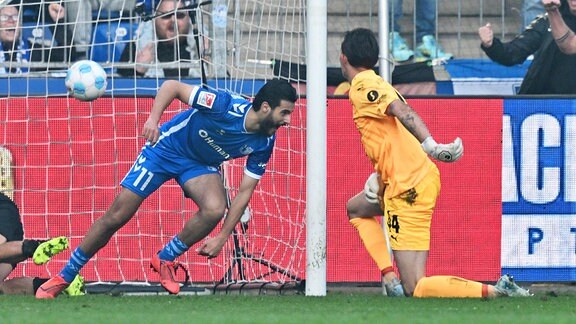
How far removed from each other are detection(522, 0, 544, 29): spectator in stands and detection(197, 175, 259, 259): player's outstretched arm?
505 centimetres

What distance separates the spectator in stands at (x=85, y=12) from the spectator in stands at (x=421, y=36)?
2.46 m

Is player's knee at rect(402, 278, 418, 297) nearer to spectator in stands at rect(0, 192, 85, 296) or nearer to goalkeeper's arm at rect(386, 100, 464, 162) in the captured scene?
goalkeeper's arm at rect(386, 100, 464, 162)

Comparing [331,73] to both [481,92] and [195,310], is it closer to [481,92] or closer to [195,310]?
[481,92]

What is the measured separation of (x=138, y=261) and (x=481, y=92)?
4056mm

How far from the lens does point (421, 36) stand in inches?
492

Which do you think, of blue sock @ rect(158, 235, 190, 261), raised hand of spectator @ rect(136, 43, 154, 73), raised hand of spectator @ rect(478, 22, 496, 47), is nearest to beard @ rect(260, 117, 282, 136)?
blue sock @ rect(158, 235, 190, 261)

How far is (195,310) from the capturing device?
23.6ft

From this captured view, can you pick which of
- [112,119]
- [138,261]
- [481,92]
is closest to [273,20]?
[112,119]

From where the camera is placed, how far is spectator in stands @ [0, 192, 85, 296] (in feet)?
29.2

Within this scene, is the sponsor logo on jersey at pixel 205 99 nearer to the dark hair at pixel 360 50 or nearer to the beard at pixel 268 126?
the beard at pixel 268 126

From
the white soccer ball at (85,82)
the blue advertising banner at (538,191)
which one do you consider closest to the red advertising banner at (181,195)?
the blue advertising banner at (538,191)

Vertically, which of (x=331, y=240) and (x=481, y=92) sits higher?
(x=481, y=92)

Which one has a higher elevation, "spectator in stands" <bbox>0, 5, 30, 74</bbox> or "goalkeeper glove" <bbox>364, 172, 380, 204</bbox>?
"spectator in stands" <bbox>0, 5, 30, 74</bbox>

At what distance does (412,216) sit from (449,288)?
1.83 ft
